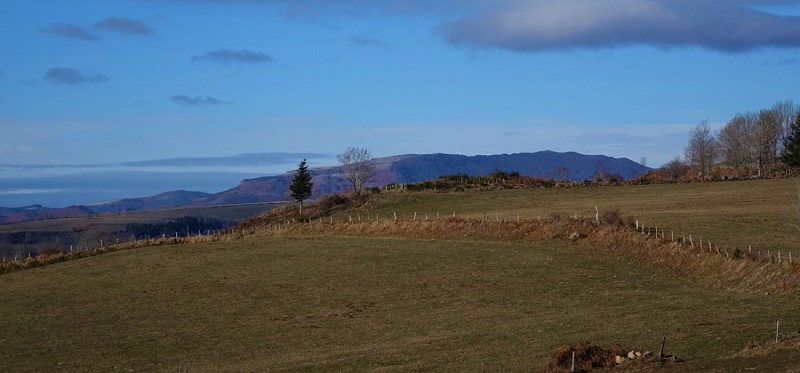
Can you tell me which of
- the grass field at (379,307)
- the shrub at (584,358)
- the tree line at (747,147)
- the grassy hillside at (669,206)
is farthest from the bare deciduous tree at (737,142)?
the shrub at (584,358)

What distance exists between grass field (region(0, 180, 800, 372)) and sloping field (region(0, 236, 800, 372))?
0.40ft

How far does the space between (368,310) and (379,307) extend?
76 cm

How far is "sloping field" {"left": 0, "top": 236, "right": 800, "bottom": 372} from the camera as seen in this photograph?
3197 centimetres

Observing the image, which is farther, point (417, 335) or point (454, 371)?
point (417, 335)

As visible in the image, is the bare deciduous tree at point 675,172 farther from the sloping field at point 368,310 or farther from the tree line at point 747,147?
the sloping field at point 368,310

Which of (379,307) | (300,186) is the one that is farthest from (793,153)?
(379,307)

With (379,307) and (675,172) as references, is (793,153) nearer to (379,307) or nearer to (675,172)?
(675,172)

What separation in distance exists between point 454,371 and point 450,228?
42789 millimetres

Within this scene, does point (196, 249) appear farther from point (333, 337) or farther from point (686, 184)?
point (686, 184)

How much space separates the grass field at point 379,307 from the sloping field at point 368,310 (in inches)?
4.8

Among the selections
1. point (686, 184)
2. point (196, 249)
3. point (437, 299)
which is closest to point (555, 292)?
point (437, 299)

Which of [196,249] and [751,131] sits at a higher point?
[751,131]

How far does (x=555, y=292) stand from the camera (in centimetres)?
4550

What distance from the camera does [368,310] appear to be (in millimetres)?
44469
